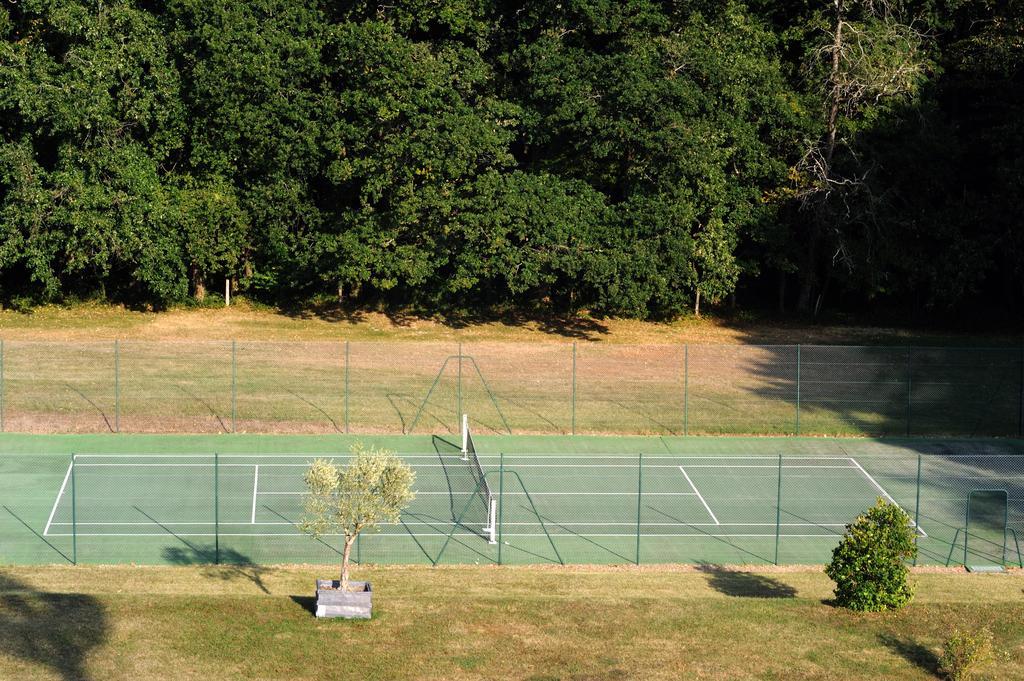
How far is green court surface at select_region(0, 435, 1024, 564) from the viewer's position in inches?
1320

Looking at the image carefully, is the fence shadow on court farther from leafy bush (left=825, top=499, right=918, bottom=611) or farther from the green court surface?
leafy bush (left=825, top=499, right=918, bottom=611)

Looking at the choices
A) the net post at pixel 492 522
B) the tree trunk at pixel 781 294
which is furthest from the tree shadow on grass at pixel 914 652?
the tree trunk at pixel 781 294

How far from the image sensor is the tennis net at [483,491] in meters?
33.9

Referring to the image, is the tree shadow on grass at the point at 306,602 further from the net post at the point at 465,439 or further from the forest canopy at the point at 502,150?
the forest canopy at the point at 502,150

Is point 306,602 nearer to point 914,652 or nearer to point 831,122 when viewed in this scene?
point 914,652

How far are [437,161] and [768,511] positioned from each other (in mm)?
21478

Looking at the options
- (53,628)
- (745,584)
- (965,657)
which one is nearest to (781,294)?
(745,584)

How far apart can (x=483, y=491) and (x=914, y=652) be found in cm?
1267

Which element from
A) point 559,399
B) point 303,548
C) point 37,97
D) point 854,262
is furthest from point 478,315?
point 303,548

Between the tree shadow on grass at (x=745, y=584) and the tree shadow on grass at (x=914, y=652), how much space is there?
331 centimetres

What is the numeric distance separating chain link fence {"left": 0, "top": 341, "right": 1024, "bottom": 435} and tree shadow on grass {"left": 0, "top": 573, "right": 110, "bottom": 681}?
1594cm

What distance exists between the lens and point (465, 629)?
26781 millimetres

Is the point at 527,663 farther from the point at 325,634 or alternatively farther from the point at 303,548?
the point at 303,548

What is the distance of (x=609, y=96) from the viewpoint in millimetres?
53281
